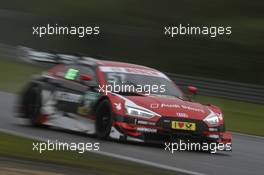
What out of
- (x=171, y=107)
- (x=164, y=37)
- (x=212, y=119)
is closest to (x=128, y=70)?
(x=171, y=107)

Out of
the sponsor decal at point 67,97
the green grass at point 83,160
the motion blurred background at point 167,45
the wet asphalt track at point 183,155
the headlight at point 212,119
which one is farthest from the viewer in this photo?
the motion blurred background at point 167,45

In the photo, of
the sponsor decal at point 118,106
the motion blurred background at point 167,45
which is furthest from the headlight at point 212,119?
the motion blurred background at point 167,45

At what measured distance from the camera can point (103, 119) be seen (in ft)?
35.5

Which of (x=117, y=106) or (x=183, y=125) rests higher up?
(x=117, y=106)

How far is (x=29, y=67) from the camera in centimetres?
2752

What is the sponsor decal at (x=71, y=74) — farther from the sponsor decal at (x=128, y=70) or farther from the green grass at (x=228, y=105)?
the green grass at (x=228, y=105)

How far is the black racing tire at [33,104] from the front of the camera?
1247 centimetres

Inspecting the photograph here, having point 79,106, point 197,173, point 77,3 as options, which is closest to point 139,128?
point 79,106

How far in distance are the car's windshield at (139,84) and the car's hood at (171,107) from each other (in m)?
0.37

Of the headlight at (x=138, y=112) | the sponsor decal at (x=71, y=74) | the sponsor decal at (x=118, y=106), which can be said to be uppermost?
the sponsor decal at (x=71, y=74)

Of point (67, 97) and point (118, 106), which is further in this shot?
point (67, 97)

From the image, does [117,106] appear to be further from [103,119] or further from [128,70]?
[128,70]

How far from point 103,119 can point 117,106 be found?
37 cm

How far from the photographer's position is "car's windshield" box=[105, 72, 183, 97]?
11.3m
